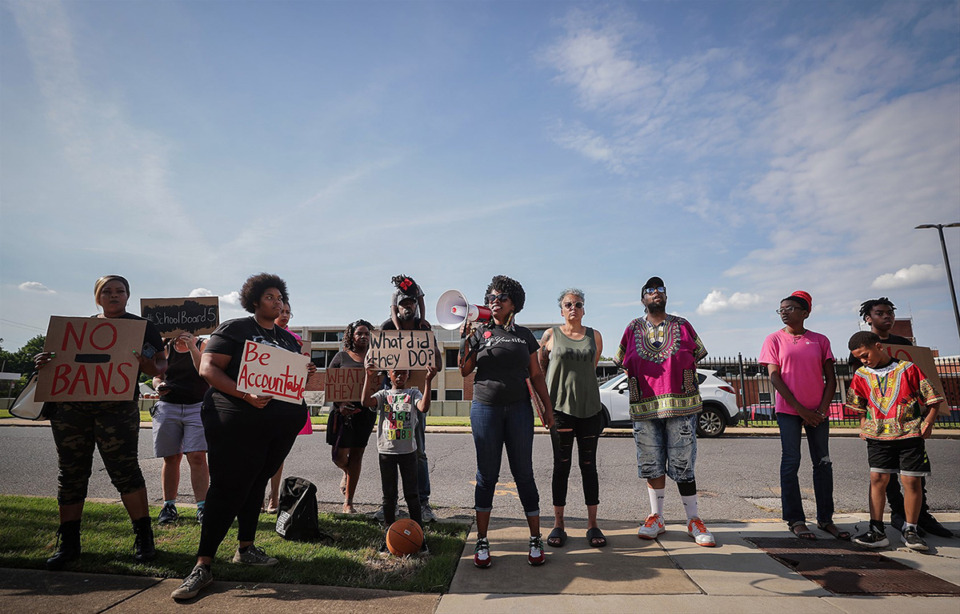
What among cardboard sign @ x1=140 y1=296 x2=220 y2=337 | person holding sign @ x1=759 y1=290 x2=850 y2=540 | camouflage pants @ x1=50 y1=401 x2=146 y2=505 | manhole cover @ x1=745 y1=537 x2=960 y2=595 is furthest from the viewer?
cardboard sign @ x1=140 y1=296 x2=220 y2=337

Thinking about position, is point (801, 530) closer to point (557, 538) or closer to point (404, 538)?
point (557, 538)

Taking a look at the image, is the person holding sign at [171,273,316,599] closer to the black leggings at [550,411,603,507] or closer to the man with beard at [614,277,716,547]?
the black leggings at [550,411,603,507]

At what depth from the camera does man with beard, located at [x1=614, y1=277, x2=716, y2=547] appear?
4207 millimetres

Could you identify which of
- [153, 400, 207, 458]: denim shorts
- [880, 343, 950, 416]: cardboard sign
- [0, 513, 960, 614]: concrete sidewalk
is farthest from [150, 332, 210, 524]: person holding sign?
[880, 343, 950, 416]: cardboard sign

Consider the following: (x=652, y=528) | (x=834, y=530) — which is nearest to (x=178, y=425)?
(x=652, y=528)

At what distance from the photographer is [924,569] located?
11.7ft

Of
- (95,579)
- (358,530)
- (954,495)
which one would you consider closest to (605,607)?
(358,530)

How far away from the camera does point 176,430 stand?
471 cm

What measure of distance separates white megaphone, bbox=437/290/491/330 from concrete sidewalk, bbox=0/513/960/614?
68.5 inches

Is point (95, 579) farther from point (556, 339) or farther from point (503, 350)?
point (556, 339)

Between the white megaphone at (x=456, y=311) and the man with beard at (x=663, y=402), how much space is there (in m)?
1.49

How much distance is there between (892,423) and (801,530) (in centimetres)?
113

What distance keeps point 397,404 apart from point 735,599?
2.55 meters

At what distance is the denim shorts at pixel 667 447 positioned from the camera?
4.21 m
